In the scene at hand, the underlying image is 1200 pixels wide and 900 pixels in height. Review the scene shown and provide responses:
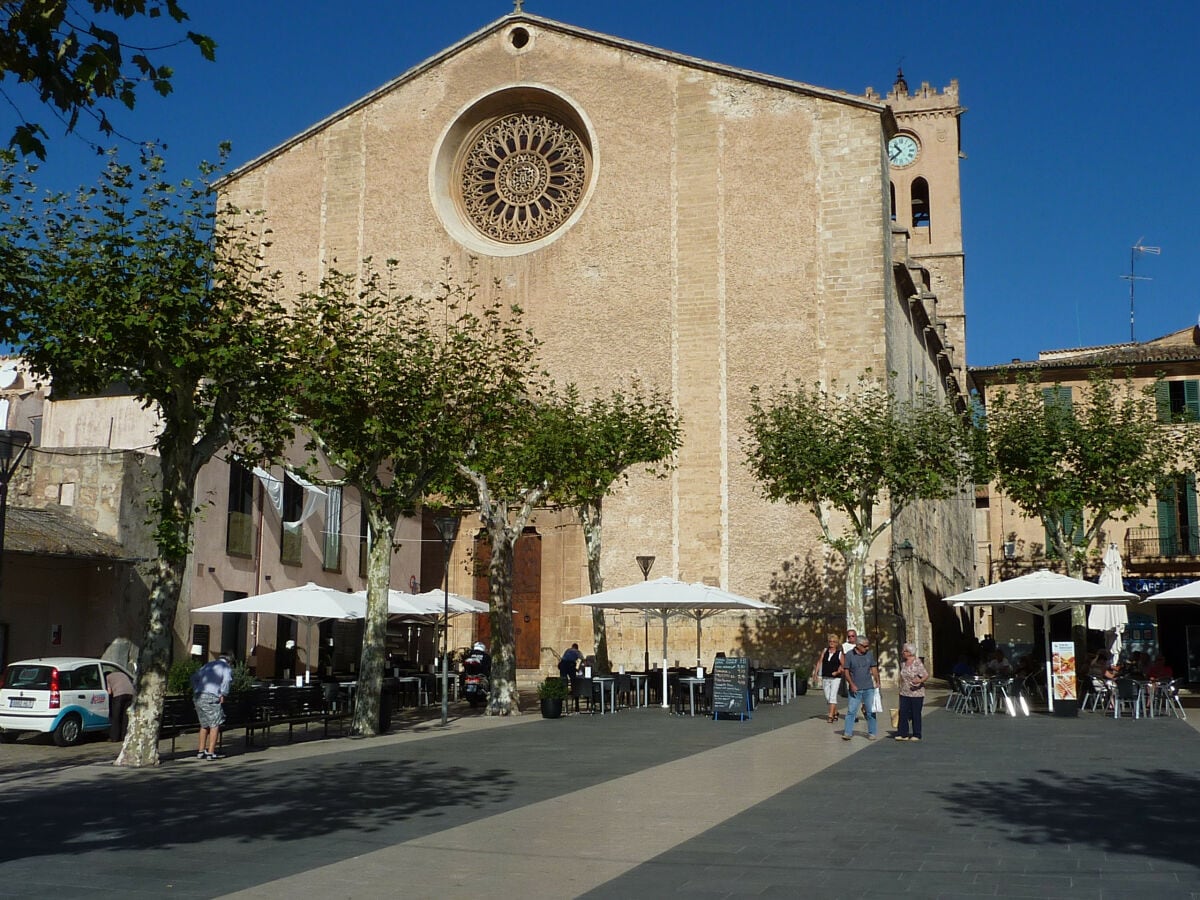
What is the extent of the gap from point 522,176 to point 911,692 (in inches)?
898

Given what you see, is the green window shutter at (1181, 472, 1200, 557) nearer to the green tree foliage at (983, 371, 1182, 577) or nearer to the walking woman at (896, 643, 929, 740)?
the green tree foliage at (983, 371, 1182, 577)

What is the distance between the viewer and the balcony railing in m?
37.2

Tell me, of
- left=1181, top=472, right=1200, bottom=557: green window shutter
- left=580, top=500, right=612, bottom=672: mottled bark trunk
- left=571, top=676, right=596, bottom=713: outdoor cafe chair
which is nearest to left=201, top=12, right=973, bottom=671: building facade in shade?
left=580, top=500, right=612, bottom=672: mottled bark trunk

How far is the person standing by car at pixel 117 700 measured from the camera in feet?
61.6

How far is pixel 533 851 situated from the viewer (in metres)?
8.96

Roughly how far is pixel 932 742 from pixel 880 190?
1794 cm

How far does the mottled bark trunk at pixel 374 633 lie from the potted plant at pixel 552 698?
12.0 feet

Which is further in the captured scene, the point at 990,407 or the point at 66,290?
the point at 990,407

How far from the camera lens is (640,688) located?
26.9 metres

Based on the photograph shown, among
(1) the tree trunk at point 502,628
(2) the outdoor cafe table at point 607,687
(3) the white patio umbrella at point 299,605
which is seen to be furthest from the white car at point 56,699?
(2) the outdoor cafe table at point 607,687

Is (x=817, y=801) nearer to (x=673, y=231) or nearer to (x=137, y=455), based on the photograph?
(x=137, y=455)

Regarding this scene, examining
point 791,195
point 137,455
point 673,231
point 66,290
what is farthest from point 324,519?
point 66,290

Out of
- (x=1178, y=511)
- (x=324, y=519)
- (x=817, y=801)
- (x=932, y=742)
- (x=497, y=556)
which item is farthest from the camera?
(x=1178, y=511)

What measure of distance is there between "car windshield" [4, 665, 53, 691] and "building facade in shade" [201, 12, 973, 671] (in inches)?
585
